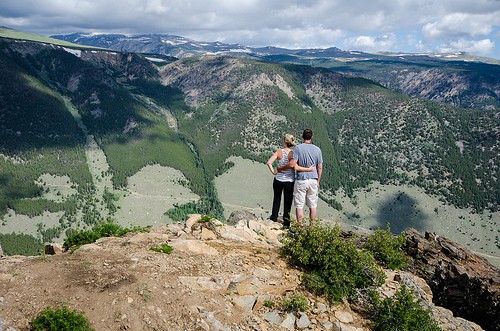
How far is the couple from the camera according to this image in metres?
19.9

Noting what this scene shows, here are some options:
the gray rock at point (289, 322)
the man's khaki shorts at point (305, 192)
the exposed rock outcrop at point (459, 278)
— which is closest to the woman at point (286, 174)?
the man's khaki shorts at point (305, 192)

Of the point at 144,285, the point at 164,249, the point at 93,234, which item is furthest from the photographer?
the point at 93,234

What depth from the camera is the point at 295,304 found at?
13016mm

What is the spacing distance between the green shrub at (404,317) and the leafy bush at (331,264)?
5.02ft

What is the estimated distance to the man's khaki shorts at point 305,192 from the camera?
2038 centimetres

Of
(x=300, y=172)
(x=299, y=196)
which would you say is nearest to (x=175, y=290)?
(x=299, y=196)

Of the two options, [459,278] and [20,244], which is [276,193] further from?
[20,244]

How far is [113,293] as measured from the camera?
41.5 feet

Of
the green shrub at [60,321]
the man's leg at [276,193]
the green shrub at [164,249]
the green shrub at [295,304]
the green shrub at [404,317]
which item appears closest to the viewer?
the green shrub at [60,321]

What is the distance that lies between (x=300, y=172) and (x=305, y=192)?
1.32 meters

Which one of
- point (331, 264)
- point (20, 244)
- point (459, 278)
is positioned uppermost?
point (331, 264)

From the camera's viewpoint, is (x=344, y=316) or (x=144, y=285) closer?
(x=144, y=285)

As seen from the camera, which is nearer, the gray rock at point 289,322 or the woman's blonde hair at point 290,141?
the gray rock at point 289,322

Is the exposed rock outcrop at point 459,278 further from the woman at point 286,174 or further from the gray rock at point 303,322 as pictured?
the gray rock at point 303,322
